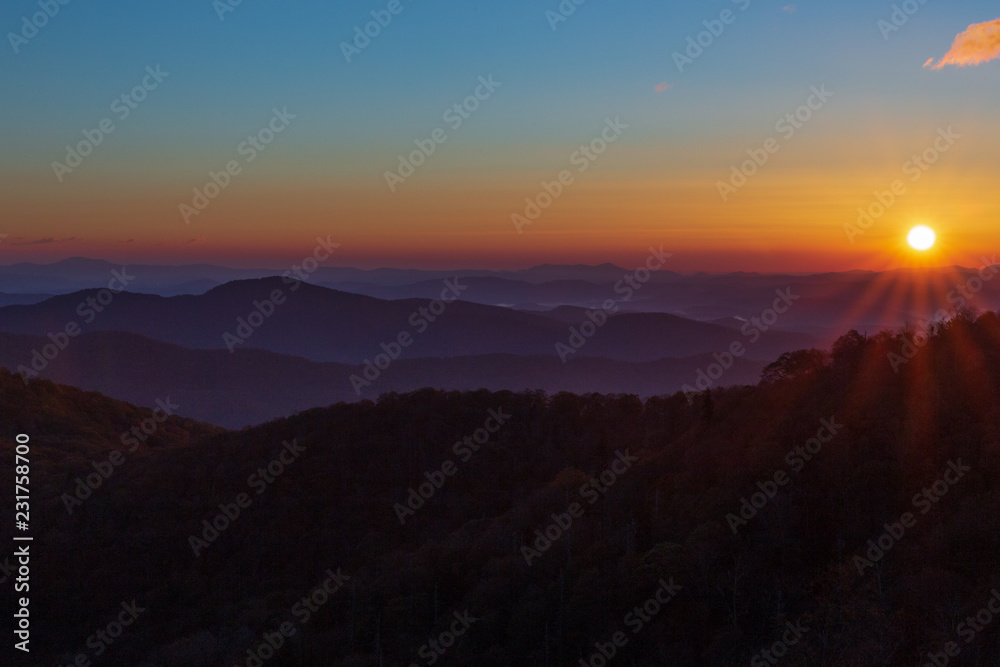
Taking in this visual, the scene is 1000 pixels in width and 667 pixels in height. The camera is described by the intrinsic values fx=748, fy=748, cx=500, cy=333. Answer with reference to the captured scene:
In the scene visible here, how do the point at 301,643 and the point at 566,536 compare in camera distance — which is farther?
the point at 566,536

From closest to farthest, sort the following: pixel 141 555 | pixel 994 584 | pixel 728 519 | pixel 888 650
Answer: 1. pixel 888 650
2. pixel 994 584
3. pixel 728 519
4. pixel 141 555

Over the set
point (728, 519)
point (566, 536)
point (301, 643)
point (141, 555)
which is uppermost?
point (728, 519)

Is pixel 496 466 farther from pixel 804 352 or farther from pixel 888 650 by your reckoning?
pixel 888 650

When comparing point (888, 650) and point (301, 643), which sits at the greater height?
point (888, 650)

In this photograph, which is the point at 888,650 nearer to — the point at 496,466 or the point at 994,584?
the point at 994,584

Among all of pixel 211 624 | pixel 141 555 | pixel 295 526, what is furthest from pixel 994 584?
pixel 141 555

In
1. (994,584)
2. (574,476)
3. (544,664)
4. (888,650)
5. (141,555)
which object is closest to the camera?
(888,650)

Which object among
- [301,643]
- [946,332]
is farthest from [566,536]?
[946,332]
